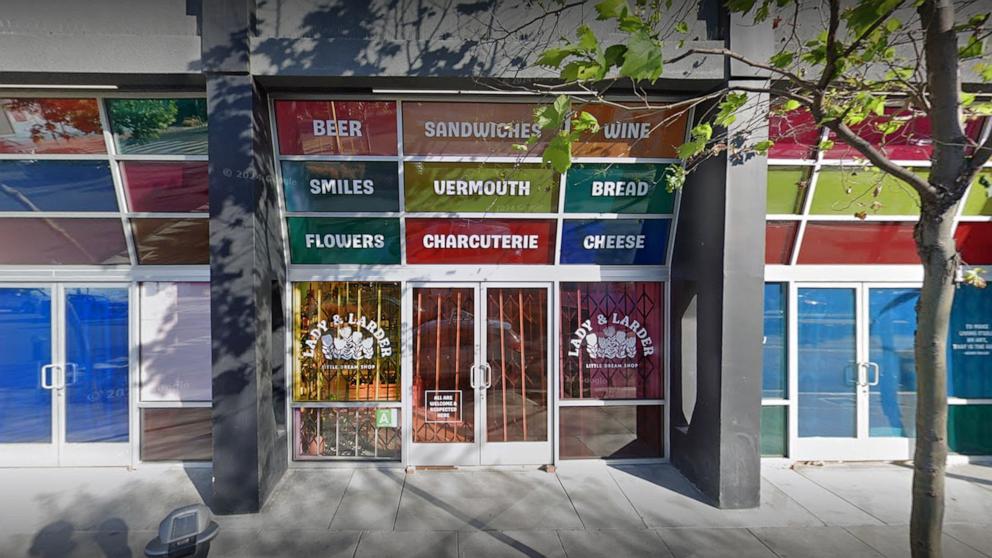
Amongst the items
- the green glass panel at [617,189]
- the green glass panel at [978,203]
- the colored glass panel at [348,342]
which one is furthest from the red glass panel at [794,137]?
the colored glass panel at [348,342]

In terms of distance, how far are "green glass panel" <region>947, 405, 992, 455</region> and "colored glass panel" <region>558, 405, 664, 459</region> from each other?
154 inches

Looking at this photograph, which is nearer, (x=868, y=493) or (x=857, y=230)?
(x=868, y=493)

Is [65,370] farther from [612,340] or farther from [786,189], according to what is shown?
[786,189]

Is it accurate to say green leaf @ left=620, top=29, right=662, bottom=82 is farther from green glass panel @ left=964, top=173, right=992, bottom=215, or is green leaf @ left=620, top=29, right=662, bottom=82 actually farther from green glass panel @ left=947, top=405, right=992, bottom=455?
green glass panel @ left=947, top=405, right=992, bottom=455

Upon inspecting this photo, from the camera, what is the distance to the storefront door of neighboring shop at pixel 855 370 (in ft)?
20.2

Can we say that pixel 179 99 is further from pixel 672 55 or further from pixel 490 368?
pixel 672 55

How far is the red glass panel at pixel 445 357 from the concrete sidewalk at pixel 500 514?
71 cm

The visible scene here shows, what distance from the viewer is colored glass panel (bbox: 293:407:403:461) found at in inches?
234

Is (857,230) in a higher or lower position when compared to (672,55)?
lower

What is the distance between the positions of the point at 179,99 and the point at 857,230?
8432 mm

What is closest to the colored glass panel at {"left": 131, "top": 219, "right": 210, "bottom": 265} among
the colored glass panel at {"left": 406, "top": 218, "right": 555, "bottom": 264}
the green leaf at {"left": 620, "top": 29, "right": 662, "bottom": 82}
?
the colored glass panel at {"left": 406, "top": 218, "right": 555, "bottom": 264}

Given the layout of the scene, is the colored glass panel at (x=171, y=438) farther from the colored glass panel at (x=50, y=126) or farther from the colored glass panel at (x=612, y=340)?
the colored glass panel at (x=612, y=340)


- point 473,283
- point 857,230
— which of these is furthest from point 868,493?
point 473,283

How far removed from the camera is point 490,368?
604 centimetres
